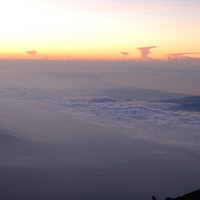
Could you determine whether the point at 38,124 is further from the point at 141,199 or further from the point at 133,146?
the point at 141,199

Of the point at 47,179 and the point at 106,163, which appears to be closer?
the point at 47,179

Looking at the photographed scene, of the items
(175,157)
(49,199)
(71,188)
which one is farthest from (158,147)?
(49,199)

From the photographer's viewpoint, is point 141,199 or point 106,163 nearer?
point 141,199

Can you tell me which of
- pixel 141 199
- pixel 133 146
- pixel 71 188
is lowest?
pixel 141 199

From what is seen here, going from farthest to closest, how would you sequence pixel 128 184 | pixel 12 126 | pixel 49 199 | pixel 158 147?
1. pixel 12 126
2. pixel 158 147
3. pixel 128 184
4. pixel 49 199

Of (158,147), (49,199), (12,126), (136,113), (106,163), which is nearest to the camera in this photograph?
(49,199)

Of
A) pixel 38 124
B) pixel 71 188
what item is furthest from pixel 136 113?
pixel 71 188

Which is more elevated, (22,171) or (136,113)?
(136,113)

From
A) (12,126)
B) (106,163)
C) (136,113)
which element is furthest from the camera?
(136,113)

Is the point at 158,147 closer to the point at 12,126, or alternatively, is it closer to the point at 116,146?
the point at 116,146
